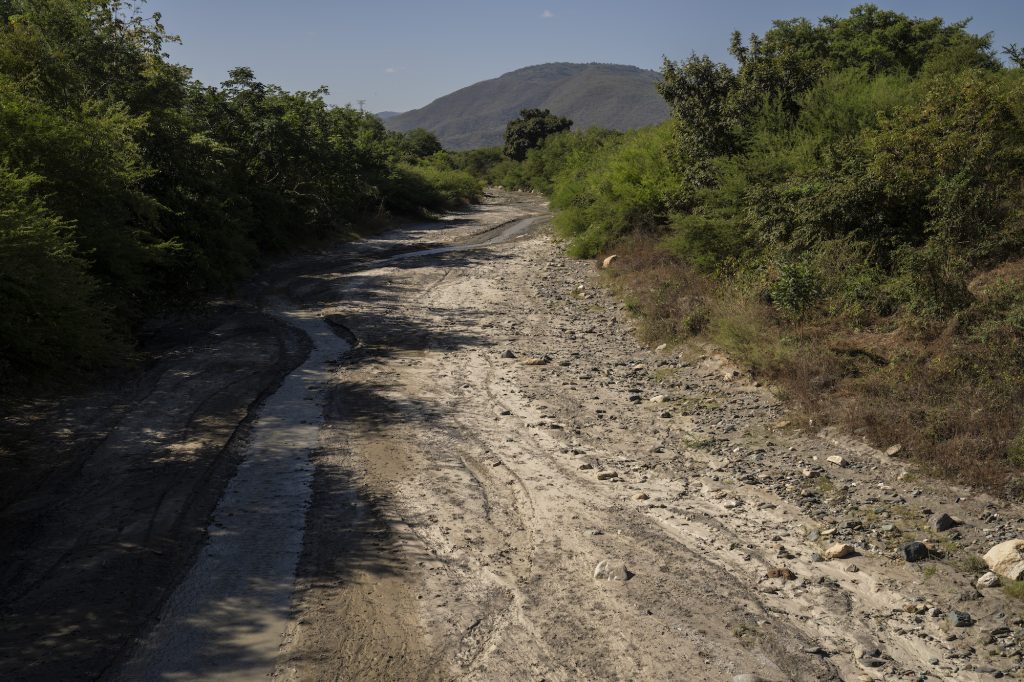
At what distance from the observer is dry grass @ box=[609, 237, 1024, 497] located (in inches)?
292

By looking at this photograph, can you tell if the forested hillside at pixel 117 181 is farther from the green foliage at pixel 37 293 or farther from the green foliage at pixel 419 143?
the green foliage at pixel 419 143

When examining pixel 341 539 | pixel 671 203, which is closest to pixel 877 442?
pixel 341 539

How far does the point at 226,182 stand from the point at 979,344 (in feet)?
62.9

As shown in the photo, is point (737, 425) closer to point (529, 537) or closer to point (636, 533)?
point (636, 533)

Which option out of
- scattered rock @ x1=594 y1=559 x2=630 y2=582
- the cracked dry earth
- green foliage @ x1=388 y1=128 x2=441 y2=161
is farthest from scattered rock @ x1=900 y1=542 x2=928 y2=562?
green foliage @ x1=388 y1=128 x2=441 y2=161

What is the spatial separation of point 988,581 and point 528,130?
78.4 metres

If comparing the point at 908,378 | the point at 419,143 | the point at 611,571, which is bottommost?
the point at 611,571

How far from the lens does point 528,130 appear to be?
80.2 metres

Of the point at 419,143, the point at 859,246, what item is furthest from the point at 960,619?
the point at 419,143

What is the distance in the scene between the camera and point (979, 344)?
8758 millimetres

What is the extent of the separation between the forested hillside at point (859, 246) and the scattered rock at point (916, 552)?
1.32 m

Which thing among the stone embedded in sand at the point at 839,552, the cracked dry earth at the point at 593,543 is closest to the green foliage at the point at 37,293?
the cracked dry earth at the point at 593,543

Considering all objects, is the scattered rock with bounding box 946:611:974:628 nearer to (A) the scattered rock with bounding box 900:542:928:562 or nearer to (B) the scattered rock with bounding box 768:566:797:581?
(A) the scattered rock with bounding box 900:542:928:562

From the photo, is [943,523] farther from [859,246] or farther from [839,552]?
[859,246]
